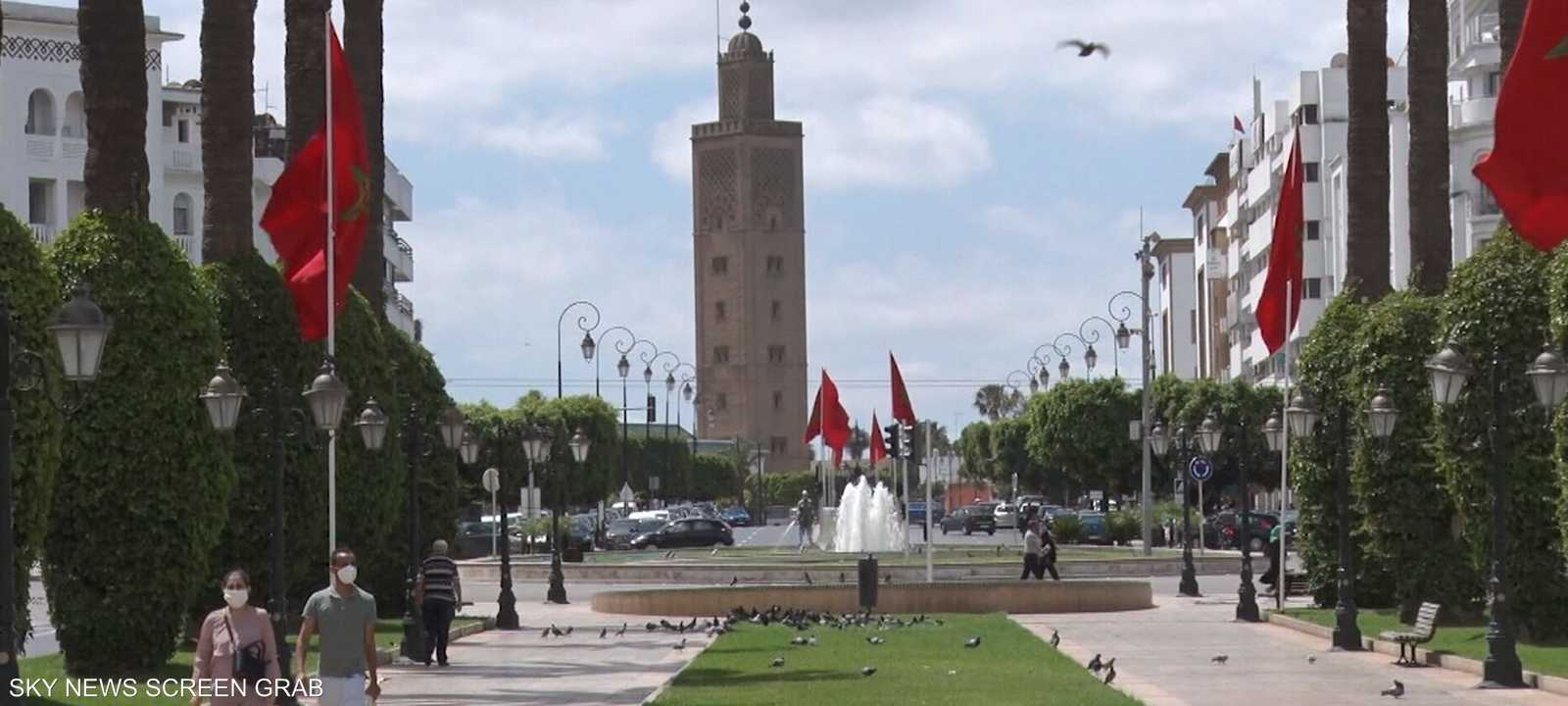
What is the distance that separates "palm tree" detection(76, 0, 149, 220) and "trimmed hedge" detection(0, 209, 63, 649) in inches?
210

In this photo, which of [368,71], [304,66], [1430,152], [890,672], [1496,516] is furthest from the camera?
[368,71]

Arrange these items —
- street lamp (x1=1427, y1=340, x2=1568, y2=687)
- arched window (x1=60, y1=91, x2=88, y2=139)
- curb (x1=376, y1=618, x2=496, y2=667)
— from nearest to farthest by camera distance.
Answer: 1. street lamp (x1=1427, y1=340, x2=1568, y2=687)
2. curb (x1=376, y1=618, x2=496, y2=667)
3. arched window (x1=60, y1=91, x2=88, y2=139)

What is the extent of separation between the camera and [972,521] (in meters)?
110

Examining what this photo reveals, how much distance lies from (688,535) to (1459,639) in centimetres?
5159

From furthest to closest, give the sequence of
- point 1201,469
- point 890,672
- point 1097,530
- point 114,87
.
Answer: point 1097,530 → point 1201,469 → point 890,672 → point 114,87

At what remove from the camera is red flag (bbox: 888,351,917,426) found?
62.2m

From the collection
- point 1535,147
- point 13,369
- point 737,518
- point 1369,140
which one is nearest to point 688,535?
point 1369,140

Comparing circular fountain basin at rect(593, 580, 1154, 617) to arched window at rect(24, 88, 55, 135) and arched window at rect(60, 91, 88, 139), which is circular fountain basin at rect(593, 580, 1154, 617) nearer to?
arched window at rect(24, 88, 55, 135)

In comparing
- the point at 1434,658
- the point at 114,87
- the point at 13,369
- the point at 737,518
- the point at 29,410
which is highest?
the point at 114,87

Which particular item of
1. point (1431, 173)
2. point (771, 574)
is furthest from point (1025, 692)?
point (771, 574)

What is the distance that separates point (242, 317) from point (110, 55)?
15.2ft

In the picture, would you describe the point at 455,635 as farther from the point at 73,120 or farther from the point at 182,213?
the point at 182,213

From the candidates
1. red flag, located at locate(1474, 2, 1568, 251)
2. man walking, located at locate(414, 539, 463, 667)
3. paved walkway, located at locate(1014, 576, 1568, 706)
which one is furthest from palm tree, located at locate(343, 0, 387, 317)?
red flag, located at locate(1474, 2, 1568, 251)

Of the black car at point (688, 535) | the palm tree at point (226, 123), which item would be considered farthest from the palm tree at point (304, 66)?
the black car at point (688, 535)
